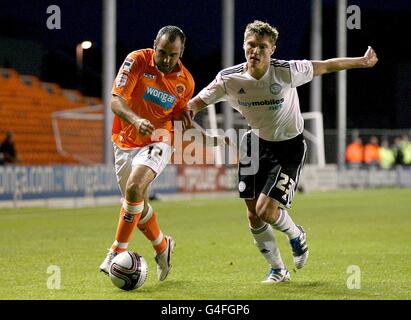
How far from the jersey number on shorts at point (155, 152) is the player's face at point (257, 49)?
1.12 metres

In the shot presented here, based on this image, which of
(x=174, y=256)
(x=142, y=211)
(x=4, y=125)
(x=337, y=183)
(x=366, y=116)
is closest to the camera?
(x=142, y=211)

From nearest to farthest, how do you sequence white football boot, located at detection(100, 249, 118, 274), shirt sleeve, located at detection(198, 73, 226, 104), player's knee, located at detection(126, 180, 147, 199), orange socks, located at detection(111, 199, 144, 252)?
white football boot, located at detection(100, 249, 118, 274)
player's knee, located at detection(126, 180, 147, 199)
orange socks, located at detection(111, 199, 144, 252)
shirt sleeve, located at detection(198, 73, 226, 104)

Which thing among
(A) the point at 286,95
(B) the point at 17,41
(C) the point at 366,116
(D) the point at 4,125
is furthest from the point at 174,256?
(C) the point at 366,116

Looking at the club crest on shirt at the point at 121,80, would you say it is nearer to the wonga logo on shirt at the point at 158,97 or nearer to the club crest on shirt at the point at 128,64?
the club crest on shirt at the point at 128,64

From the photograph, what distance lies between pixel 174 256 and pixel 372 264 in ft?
7.70

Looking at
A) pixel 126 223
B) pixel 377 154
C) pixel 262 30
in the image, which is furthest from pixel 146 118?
pixel 377 154

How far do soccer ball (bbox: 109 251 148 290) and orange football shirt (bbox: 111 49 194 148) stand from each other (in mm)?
1172

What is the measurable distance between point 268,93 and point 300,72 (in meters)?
0.34

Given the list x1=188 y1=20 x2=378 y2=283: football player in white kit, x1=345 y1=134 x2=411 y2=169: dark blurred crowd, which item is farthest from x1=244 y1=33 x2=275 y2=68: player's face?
x1=345 y1=134 x2=411 y2=169: dark blurred crowd

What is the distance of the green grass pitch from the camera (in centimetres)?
716

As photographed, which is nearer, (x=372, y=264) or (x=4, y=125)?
(x=372, y=264)

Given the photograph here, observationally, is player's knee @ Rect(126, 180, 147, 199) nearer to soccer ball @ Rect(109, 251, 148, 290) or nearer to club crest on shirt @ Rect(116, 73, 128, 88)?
soccer ball @ Rect(109, 251, 148, 290)

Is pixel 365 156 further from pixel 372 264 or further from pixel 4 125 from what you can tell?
pixel 372 264

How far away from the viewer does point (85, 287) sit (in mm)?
7395
